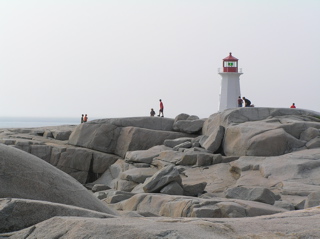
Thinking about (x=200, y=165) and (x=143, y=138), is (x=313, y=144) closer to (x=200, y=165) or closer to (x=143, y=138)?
(x=200, y=165)

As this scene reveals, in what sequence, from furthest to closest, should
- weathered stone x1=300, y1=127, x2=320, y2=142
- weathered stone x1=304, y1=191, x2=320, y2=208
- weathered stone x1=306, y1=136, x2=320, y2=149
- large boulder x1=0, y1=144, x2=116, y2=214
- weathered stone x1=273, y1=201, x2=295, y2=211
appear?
weathered stone x1=300, y1=127, x2=320, y2=142 → weathered stone x1=306, y1=136, x2=320, y2=149 → weathered stone x1=273, y1=201, x2=295, y2=211 → weathered stone x1=304, y1=191, x2=320, y2=208 → large boulder x1=0, y1=144, x2=116, y2=214

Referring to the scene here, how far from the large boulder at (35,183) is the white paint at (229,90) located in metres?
35.9

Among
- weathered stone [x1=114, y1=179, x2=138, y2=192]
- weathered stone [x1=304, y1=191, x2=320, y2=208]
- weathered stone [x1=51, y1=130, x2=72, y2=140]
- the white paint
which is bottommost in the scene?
weathered stone [x1=114, y1=179, x2=138, y2=192]

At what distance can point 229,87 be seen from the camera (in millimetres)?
44062

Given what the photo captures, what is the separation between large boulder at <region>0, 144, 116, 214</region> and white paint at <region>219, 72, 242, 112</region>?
35.9 m

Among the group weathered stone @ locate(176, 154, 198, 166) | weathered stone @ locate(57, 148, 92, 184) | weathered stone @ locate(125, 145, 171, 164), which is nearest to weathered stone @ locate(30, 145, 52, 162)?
weathered stone @ locate(57, 148, 92, 184)

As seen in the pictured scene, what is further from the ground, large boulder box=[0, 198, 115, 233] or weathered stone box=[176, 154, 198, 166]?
large boulder box=[0, 198, 115, 233]

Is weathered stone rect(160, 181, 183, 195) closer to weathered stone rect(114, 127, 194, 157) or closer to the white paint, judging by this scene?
weathered stone rect(114, 127, 194, 157)

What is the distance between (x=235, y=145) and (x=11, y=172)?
15.8 m

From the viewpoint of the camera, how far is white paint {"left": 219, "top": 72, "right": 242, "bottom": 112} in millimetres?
43969

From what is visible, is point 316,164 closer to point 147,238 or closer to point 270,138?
point 270,138

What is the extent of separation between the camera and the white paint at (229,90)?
1731 inches

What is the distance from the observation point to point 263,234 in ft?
16.2

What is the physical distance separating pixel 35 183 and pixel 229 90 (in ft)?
121
